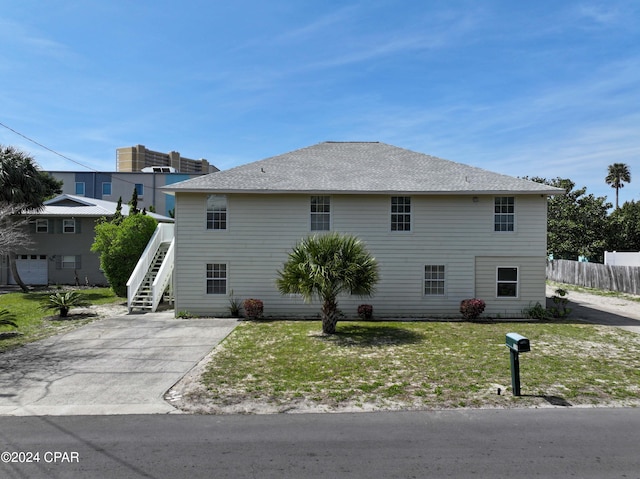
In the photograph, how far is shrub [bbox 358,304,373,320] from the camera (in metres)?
17.6

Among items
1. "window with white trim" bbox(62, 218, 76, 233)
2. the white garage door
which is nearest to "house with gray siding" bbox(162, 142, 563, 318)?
"window with white trim" bbox(62, 218, 76, 233)

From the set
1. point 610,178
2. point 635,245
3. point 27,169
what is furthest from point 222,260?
point 610,178

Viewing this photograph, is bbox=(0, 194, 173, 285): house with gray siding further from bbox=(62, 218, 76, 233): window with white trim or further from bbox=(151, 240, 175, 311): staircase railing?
bbox=(151, 240, 175, 311): staircase railing

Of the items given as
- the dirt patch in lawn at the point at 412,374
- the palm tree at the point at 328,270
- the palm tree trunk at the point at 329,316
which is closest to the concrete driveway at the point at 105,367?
the dirt patch in lawn at the point at 412,374

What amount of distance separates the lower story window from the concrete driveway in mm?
2118

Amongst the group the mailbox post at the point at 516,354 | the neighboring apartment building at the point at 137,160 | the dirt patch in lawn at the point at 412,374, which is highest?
the neighboring apartment building at the point at 137,160

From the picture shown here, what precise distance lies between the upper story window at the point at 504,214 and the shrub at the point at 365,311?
6.52 metres

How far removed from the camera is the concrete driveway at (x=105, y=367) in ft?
26.7

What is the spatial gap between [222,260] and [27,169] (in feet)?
54.7

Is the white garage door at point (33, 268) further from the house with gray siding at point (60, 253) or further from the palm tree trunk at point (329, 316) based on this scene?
the palm tree trunk at point (329, 316)

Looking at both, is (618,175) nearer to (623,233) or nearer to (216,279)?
(623,233)

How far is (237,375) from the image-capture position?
983cm

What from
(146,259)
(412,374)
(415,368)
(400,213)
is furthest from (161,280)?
(412,374)

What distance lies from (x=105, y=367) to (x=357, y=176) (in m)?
12.8
